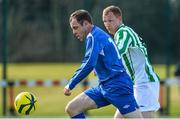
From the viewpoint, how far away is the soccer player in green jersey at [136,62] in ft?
27.0

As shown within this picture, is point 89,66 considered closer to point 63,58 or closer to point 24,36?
point 63,58

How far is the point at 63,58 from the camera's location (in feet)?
75.6

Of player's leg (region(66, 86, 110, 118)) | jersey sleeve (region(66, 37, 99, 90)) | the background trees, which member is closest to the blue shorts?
player's leg (region(66, 86, 110, 118))

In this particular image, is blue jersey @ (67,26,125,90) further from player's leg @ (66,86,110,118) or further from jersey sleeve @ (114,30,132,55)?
player's leg @ (66,86,110,118)

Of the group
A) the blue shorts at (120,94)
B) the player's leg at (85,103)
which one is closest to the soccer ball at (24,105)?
the player's leg at (85,103)

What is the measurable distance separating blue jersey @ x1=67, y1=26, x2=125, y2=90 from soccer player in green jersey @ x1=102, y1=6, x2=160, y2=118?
279 millimetres

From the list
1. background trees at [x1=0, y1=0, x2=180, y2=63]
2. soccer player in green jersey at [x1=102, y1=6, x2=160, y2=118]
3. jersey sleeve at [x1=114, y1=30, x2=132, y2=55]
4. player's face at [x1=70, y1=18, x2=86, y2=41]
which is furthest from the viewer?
background trees at [x1=0, y1=0, x2=180, y2=63]

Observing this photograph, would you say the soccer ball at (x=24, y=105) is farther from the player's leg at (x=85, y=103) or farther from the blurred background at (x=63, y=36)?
the blurred background at (x=63, y=36)

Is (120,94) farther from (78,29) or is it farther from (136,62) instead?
(78,29)

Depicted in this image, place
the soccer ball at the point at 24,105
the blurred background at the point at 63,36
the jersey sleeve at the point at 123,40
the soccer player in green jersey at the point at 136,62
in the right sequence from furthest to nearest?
the blurred background at the point at 63,36, the soccer ball at the point at 24,105, the soccer player in green jersey at the point at 136,62, the jersey sleeve at the point at 123,40

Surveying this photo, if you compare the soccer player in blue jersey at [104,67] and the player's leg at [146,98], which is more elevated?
the soccer player in blue jersey at [104,67]

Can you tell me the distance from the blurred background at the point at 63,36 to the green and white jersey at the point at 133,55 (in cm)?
652

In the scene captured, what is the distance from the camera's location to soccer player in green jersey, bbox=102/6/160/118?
823 centimetres

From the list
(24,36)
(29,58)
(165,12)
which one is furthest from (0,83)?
(29,58)
